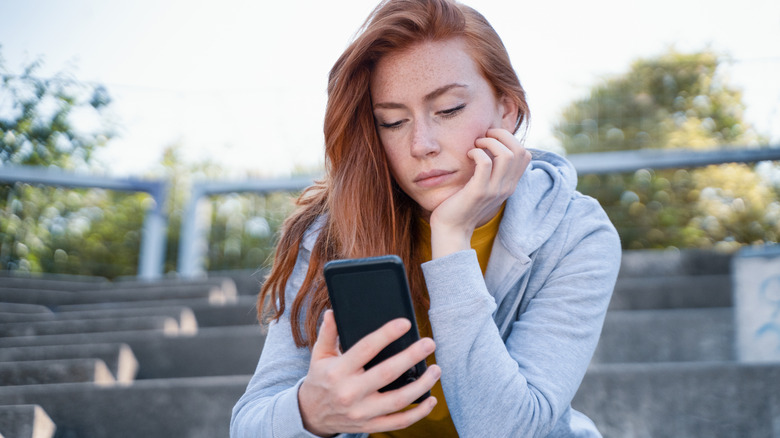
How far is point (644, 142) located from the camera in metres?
7.07

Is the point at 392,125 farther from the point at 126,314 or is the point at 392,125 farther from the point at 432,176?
the point at 126,314

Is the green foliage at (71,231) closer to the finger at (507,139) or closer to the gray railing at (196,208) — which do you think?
the gray railing at (196,208)

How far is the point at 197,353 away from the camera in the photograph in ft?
9.58

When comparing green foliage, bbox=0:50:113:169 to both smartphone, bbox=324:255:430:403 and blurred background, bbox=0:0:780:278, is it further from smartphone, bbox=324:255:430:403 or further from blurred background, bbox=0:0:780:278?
smartphone, bbox=324:255:430:403

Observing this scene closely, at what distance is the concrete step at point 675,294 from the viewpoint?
3.21 meters

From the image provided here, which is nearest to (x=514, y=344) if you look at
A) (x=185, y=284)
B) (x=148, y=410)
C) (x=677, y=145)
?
(x=148, y=410)

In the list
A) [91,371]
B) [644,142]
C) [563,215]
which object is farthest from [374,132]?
[644,142]

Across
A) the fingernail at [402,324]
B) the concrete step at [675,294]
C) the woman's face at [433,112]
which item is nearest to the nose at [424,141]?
the woman's face at [433,112]

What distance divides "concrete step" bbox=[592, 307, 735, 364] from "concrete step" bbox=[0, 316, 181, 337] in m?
2.25

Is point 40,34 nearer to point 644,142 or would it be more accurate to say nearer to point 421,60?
point 421,60

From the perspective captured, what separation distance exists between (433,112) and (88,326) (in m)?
2.80

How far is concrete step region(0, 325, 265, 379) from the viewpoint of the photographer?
288cm

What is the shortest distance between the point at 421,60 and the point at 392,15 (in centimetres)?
14

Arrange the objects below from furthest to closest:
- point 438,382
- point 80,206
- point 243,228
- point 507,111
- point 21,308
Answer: point 243,228, point 80,206, point 21,308, point 507,111, point 438,382
